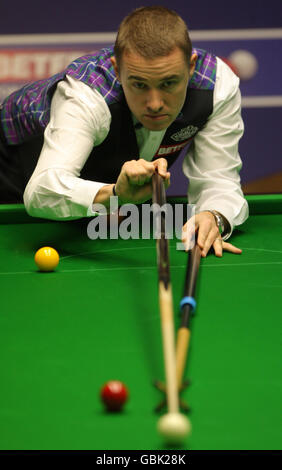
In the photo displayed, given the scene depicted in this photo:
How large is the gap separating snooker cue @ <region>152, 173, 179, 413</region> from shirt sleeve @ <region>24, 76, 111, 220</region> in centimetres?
40

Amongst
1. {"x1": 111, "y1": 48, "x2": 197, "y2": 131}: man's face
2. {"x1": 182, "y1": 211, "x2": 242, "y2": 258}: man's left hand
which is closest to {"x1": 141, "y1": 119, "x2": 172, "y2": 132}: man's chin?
{"x1": 111, "y1": 48, "x2": 197, "y2": 131}: man's face

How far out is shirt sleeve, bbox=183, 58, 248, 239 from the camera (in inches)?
113

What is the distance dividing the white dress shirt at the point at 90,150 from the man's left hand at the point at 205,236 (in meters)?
0.14

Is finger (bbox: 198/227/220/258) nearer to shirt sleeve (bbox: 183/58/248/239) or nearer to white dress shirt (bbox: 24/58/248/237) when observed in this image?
white dress shirt (bbox: 24/58/248/237)

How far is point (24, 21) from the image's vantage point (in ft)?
15.6

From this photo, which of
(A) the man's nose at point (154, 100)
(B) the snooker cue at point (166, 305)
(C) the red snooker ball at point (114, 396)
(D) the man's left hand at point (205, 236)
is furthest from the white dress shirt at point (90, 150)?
(C) the red snooker ball at point (114, 396)

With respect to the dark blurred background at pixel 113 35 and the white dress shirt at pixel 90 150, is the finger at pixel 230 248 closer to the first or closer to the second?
the white dress shirt at pixel 90 150

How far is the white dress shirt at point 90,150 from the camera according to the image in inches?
96.8

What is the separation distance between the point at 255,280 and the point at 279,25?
128 inches

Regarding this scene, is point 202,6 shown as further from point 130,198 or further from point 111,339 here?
point 111,339

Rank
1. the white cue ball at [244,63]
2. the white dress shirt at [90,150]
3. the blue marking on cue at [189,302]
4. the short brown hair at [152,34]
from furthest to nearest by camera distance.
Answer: the white cue ball at [244,63], the white dress shirt at [90,150], the short brown hair at [152,34], the blue marking on cue at [189,302]

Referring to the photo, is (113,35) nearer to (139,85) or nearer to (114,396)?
(139,85)
